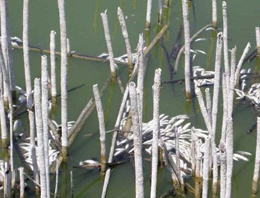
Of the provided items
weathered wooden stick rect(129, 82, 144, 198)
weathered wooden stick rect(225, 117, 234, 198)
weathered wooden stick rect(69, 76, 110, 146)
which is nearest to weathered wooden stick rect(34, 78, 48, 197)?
weathered wooden stick rect(129, 82, 144, 198)

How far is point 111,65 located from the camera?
16.5 ft

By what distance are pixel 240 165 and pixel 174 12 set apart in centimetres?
218

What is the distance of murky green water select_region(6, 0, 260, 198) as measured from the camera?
14.0ft

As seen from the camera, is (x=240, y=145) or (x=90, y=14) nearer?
(x=240, y=145)

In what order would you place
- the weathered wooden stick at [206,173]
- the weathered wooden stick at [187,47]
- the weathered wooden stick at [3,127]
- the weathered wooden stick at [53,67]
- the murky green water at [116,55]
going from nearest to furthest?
the weathered wooden stick at [206,173] < the weathered wooden stick at [3,127] < the weathered wooden stick at [53,67] < the murky green water at [116,55] < the weathered wooden stick at [187,47]

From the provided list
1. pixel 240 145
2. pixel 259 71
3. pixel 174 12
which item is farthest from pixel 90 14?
pixel 240 145

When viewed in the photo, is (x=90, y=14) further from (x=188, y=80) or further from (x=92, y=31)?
(x=188, y=80)

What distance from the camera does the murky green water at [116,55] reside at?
428 centimetres

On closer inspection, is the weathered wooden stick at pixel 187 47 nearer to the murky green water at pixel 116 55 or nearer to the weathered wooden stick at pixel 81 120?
the murky green water at pixel 116 55

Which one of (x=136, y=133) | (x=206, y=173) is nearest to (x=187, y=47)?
(x=206, y=173)

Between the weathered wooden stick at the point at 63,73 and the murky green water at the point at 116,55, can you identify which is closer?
the weathered wooden stick at the point at 63,73

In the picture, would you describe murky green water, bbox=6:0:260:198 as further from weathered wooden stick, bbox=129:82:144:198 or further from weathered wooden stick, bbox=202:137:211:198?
weathered wooden stick, bbox=129:82:144:198

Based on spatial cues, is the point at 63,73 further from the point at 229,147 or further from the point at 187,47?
the point at 229,147

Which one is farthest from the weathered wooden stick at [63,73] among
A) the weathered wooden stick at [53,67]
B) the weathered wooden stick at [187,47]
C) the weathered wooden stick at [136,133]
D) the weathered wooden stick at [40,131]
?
the weathered wooden stick at [136,133]
